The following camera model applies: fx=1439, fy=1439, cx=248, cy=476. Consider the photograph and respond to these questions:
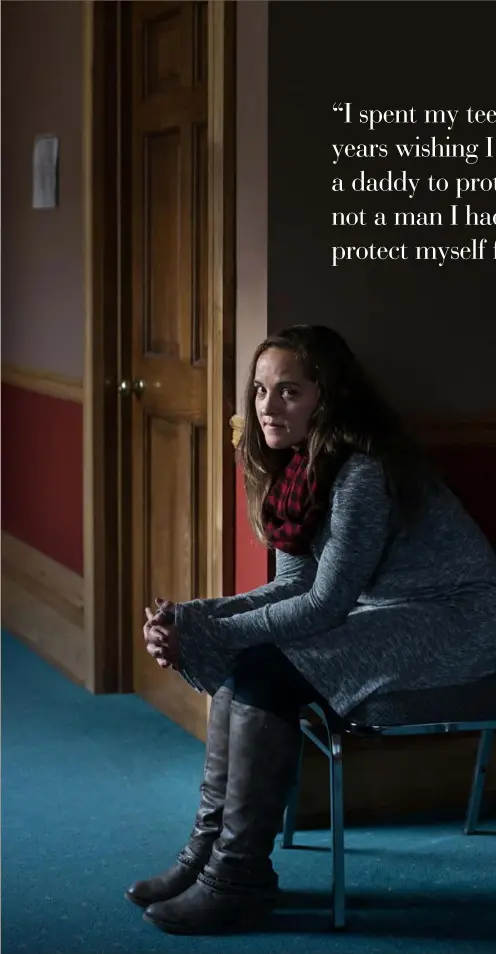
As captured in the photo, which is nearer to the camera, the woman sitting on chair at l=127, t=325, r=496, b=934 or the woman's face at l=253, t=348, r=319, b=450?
the woman sitting on chair at l=127, t=325, r=496, b=934

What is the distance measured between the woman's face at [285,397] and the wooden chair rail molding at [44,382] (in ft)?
5.41

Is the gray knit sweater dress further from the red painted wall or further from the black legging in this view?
the red painted wall

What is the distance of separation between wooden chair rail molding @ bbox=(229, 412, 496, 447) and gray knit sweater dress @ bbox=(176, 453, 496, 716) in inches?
19.3

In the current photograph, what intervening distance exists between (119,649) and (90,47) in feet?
5.68

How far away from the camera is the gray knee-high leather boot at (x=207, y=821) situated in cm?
269

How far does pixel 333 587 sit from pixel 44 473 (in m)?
2.40

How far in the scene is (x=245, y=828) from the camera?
2.55 m

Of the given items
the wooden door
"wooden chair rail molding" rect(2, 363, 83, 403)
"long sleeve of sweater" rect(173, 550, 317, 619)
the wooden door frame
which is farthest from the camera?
"wooden chair rail molding" rect(2, 363, 83, 403)

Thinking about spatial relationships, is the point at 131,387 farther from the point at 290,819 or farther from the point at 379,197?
the point at 290,819

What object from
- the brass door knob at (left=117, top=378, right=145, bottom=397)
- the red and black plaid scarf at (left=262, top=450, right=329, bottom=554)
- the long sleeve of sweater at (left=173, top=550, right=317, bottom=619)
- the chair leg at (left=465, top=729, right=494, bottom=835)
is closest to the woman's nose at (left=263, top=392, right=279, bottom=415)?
the red and black plaid scarf at (left=262, top=450, right=329, bottom=554)

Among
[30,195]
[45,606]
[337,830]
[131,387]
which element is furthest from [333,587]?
[30,195]

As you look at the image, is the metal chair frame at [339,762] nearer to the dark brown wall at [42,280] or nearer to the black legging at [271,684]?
the black legging at [271,684]

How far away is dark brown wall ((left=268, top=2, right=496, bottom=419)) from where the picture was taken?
304 centimetres

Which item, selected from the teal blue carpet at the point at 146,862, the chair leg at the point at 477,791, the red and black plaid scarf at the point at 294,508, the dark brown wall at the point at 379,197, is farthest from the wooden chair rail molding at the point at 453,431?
the teal blue carpet at the point at 146,862
